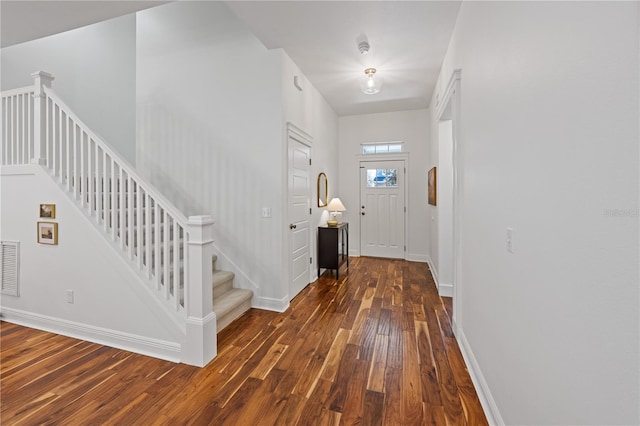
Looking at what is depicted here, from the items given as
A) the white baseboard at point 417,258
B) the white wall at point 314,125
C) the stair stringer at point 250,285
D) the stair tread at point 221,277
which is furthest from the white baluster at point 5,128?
the white baseboard at point 417,258

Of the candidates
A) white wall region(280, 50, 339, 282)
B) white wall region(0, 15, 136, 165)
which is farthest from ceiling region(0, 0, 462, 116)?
white wall region(0, 15, 136, 165)

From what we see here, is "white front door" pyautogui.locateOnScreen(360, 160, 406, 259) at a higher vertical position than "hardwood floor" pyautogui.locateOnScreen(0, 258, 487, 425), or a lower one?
higher

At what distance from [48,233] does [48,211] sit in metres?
0.21

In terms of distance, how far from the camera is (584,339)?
0.85 metres

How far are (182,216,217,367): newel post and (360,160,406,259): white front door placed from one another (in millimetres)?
4217

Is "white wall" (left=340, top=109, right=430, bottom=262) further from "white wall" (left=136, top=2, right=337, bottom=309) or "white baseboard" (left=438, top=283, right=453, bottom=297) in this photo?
"white wall" (left=136, top=2, right=337, bottom=309)

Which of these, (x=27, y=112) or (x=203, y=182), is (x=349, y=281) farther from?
(x=27, y=112)

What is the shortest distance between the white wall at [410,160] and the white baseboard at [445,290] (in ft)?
6.29

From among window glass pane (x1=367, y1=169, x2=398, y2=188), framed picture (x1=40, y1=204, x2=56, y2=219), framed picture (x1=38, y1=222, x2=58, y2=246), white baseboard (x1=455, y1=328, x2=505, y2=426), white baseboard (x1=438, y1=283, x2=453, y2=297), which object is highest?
window glass pane (x1=367, y1=169, x2=398, y2=188)

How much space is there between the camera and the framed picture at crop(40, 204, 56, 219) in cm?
267

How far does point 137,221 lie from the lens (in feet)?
7.88

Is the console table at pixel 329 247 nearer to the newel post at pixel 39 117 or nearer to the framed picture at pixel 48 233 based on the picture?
the framed picture at pixel 48 233

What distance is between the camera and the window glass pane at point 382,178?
5.84 metres

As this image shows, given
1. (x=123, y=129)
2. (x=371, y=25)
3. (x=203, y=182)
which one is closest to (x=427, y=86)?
(x=371, y=25)
